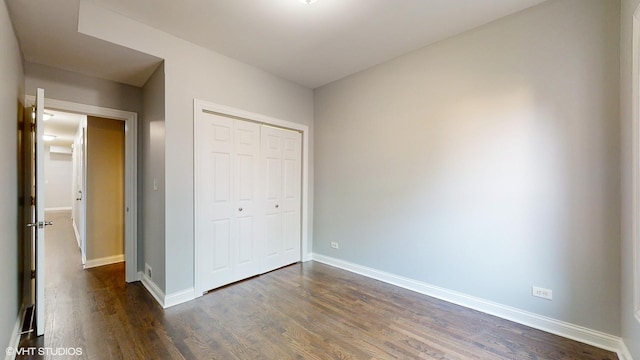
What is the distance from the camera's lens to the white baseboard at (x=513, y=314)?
200 centimetres

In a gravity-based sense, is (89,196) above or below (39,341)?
above

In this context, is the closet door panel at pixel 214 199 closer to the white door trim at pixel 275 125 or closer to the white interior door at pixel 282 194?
the white door trim at pixel 275 125

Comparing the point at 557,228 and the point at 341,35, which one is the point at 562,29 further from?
the point at 341,35

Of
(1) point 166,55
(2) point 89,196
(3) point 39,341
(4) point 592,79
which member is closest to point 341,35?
(1) point 166,55

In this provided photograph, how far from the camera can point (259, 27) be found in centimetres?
260

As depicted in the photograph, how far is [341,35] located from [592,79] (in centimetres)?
220

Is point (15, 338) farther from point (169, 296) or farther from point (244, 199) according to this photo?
Result: point (244, 199)

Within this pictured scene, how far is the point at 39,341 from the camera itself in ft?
6.75

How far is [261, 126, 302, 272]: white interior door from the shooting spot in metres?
3.72

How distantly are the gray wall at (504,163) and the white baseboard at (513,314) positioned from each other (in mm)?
61

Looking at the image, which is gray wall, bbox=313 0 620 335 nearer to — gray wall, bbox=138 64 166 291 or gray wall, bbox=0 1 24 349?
gray wall, bbox=138 64 166 291

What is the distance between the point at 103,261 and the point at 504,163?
18.0 feet

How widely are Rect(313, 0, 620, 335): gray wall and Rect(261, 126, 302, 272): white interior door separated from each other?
102 cm

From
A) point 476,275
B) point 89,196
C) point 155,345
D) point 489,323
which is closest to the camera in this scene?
point 155,345
